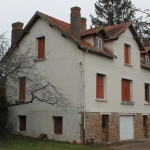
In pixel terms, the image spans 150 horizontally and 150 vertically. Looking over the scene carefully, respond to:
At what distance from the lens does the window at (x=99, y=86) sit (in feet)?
68.5

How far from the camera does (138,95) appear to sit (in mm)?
25000

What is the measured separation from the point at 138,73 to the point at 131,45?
2441 mm

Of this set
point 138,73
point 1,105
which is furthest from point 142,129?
point 1,105

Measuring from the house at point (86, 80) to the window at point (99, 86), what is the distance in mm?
48

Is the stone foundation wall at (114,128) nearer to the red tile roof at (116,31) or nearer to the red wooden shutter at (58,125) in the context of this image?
the red wooden shutter at (58,125)

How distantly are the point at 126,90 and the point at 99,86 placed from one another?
11.9 feet

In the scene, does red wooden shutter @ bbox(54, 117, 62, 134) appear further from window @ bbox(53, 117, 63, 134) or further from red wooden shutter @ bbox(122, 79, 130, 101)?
red wooden shutter @ bbox(122, 79, 130, 101)

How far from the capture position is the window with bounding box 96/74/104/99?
2089cm

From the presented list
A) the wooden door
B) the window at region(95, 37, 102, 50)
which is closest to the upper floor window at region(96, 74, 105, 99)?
the wooden door

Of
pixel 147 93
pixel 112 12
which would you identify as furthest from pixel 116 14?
pixel 147 93

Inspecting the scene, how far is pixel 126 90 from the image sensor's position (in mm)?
23797

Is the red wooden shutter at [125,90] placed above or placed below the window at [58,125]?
above

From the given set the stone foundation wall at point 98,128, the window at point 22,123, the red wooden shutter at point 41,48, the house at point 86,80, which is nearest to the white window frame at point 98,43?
the house at point 86,80

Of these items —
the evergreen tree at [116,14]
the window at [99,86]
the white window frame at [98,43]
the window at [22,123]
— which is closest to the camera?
the window at [99,86]
